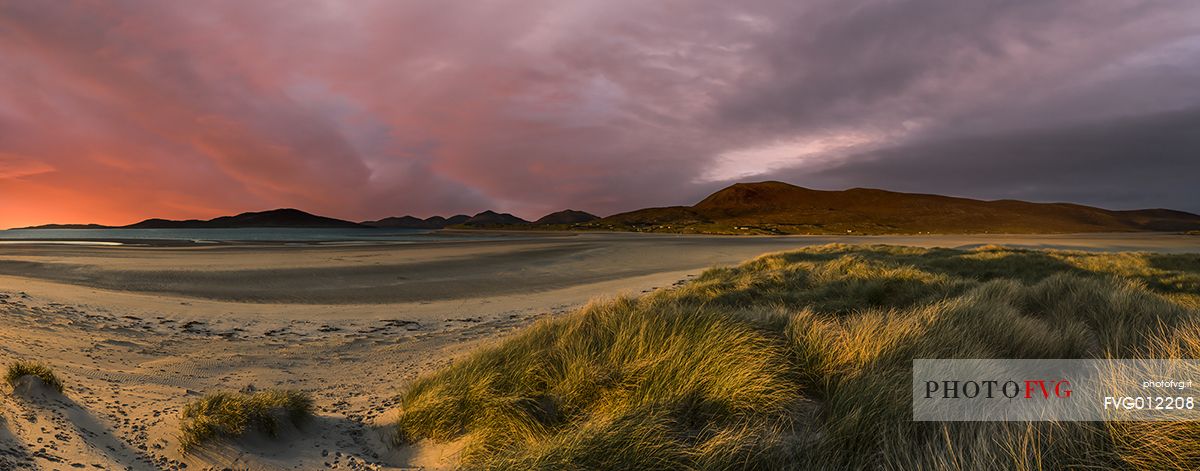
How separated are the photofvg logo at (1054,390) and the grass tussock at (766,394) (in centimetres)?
12

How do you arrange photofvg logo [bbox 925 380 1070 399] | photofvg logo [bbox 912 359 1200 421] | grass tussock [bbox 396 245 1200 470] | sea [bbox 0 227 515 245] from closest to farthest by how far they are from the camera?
grass tussock [bbox 396 245 1200 470], photofvg logo [bbox 912 359 1200 421], photofvg logo [bbox 925 380 1070 399], sea [bbox 0 227 515 245]

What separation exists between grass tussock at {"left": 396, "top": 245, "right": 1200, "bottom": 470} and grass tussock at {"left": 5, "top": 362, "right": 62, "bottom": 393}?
335 centimetres

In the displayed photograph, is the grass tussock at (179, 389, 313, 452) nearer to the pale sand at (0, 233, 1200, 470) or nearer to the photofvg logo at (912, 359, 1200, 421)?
the pale sand at (0, 233, 1200, 470)

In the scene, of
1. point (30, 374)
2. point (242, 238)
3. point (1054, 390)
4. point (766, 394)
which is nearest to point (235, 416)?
point (30, 374)

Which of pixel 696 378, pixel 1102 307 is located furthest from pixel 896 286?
pixel 696 378

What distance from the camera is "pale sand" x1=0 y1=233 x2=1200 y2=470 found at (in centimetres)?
419

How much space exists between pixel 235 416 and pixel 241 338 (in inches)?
284

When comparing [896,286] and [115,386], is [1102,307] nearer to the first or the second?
[896,286]

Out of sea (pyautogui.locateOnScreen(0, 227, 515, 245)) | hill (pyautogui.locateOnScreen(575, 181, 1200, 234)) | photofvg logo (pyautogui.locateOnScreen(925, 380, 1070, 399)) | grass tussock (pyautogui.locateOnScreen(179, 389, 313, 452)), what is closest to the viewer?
photofvg logo (pyautogui.locateOnScreen(925, 380, 1070, 399))

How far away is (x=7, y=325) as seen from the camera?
938 cm

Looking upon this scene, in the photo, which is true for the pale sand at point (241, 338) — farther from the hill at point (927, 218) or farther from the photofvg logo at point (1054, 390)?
the hill at point (927, 218)

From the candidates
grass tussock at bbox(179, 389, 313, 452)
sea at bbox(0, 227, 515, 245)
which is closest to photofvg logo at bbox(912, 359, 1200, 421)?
grass tussock at bbox(179, 389, 313, 452)

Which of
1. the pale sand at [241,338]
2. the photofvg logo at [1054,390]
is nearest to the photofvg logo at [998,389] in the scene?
the photofvg logo at [1054,390]

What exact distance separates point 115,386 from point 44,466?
335 centimetres
